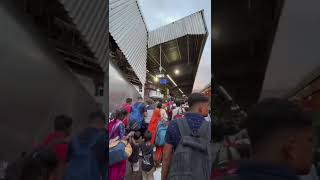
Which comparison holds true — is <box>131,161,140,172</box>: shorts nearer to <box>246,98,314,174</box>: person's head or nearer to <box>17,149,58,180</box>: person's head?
<box>17,149,58,180</box>: person's head

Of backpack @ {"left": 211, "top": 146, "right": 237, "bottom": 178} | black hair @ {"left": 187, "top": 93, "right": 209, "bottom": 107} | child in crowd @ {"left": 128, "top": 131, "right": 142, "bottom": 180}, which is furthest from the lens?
child in crowd @ {"left": 128, "top": 131, "right": 142, "bottom": 180}

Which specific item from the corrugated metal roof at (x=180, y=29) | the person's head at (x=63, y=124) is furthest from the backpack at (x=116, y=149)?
the corrugated metal roof at (x=180, y=29)

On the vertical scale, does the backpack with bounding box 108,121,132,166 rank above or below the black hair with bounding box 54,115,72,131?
below

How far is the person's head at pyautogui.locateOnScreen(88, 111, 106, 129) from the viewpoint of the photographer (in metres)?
0.82

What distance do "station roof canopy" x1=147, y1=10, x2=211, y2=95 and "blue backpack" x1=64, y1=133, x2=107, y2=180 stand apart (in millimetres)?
220

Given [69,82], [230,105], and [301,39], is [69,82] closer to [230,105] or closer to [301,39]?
[230,105]

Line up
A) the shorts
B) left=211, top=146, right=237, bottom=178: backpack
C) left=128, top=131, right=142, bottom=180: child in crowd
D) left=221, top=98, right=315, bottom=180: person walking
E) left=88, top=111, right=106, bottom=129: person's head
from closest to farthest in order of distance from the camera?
1. left=221, top=98, right=315, bottom=180: person walking
2. left=211, top=146, right=237, bottom=178: backpack
3. left=88, top=111, right=106, bottom=129: person's head
4. left=128, top=131, right=142, bottom=180: child in crowd
5. the shorts

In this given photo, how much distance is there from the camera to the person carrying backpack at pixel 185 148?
1.11 metres

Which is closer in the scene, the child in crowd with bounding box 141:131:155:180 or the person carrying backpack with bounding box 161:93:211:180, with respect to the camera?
the person carrying backpack with bounding box 161:93:211:180

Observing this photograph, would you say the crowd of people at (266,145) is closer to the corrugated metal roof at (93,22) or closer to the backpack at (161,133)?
the corrugated metal roof at (93,22)

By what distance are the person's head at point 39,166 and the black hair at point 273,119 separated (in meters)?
0.45

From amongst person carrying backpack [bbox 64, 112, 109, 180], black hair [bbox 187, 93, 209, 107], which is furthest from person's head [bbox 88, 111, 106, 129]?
black hair [bbox 187, 93, 209, 107]

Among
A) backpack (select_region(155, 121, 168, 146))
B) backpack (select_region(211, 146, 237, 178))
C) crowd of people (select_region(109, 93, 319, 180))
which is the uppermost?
crowd of people (select_region(109, 93, 319, 180))

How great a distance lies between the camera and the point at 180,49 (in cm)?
80
